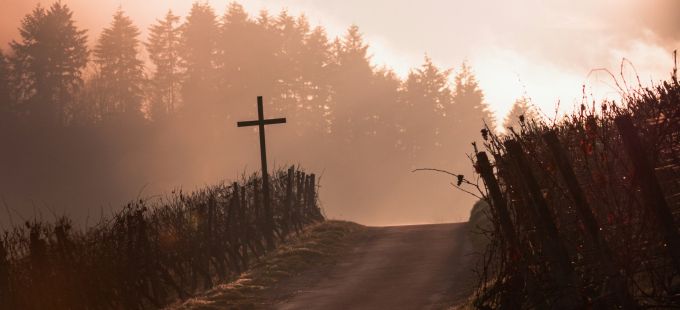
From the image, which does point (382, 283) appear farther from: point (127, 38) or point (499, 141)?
point (127, 38)

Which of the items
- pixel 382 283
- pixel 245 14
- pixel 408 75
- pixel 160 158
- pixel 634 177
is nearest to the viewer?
pixel 634 177

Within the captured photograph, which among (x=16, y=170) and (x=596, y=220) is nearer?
(x=596, y=220)

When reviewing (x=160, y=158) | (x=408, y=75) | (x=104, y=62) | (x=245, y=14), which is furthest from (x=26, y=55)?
(x=408, y=75)

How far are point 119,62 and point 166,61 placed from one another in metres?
6.75

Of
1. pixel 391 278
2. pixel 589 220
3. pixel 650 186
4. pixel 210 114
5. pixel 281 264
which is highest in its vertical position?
pixel 210 114

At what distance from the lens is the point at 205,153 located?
278 ft

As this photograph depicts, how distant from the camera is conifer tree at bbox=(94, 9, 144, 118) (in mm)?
88312

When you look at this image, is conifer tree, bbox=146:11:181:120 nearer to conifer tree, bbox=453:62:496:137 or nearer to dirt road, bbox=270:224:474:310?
conifer tree, bbox=453:62:496:137

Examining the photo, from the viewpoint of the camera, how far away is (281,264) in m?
22.1

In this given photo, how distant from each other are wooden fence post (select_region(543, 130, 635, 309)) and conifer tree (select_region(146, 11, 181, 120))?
8644 cm

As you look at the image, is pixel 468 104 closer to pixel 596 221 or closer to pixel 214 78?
pixel 214 78

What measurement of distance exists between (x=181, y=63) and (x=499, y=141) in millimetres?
88214

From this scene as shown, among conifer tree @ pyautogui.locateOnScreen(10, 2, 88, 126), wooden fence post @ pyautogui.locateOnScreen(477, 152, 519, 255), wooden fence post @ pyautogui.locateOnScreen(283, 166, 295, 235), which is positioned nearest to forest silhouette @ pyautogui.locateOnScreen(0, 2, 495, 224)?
conifer tree @ pyautogui.locateOnScreen(10, 2, 88, 126)

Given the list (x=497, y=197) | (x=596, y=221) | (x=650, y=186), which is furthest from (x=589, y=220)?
(x=497, y=197)
